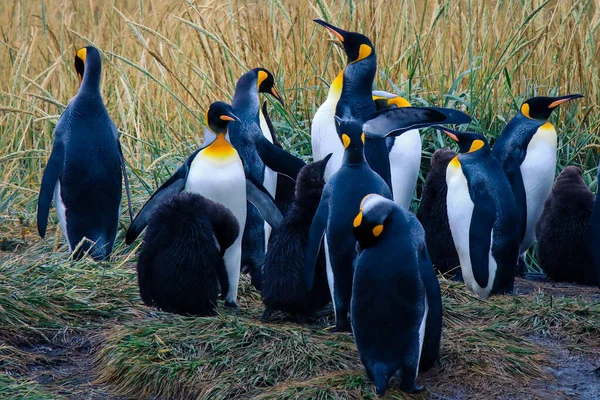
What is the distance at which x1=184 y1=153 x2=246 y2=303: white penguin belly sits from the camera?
187 inches

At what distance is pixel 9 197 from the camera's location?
6.73m

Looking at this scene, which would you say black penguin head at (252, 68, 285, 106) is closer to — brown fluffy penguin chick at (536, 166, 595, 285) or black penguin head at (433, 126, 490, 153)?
black penguin head at (433, 126, 490, 153)

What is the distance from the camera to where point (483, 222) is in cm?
503

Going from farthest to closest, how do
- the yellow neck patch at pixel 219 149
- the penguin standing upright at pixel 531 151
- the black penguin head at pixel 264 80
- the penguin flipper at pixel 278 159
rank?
the black penguin head at pixel 264 80, the penguin standing upright at pixel 531 151, the penguin flipper at pixel 278 159, the yellow neck patch at pixel 219 149

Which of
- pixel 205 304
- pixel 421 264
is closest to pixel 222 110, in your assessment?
pixel 205 304

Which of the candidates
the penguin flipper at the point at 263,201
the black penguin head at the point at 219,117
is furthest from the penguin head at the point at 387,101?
the black penguin head at the point at 219,117

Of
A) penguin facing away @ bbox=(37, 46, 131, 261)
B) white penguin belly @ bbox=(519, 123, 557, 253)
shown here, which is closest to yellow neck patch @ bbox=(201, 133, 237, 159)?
penguin facing away @ bbox=(37, 46, 131, 261)

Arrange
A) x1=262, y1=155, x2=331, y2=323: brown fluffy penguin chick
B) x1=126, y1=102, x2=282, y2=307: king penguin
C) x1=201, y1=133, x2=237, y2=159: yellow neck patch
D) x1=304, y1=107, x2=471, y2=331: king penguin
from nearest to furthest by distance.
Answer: x1=304, y1=107, x2=471, y2=331: king penguin < x1=262, y1=155, x2=331, y2=323: brown fluffy penguin chick < x1=126, y1=102, x2=282, y2=307: king penguin < x1=201, y1=133, x2=237, y2=159: yellow neck patch

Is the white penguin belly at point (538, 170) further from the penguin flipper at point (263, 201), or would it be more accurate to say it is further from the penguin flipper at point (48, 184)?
the penguin flipper at point (48, 184)

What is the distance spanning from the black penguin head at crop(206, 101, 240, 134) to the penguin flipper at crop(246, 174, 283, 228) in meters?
0.37

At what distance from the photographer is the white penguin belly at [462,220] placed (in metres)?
5.11

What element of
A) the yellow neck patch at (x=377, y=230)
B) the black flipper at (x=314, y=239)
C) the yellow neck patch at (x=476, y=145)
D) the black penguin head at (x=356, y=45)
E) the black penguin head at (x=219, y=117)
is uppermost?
the black penguin head at (x=356, y=45)

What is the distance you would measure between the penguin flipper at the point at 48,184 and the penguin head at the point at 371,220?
263 centimetres

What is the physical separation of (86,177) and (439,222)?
7.12 feet
